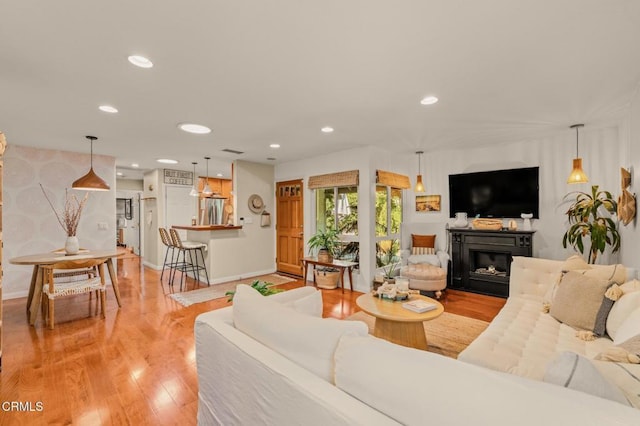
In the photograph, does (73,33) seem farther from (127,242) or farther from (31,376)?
(127,242)

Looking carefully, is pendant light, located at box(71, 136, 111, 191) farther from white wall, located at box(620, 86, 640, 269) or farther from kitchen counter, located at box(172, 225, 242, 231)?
white wall, located at box(620, 86, 640, 269)

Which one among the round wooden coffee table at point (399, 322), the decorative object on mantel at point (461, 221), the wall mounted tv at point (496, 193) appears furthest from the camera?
the decorative object on mantel at point (461, 221)

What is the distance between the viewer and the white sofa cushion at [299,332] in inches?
44.3

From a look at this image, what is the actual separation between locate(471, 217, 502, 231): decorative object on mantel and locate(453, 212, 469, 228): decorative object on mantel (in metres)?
0.12

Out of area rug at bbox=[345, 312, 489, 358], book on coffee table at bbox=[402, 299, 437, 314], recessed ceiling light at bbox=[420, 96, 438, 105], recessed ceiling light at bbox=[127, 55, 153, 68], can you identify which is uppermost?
recessed ceiling light at bbox=[127, 55, 153, 68]

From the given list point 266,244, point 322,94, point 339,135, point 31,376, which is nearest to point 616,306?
point 322,94

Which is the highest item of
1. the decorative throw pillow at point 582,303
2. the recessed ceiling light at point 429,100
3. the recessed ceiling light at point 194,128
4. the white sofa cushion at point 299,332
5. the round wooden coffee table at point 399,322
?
the recessed ceiling light at point 194,128

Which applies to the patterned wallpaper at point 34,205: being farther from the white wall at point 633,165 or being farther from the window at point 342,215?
the white wall at point 633,165

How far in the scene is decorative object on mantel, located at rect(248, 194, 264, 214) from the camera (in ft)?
19.4

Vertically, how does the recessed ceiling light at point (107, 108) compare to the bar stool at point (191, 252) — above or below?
above

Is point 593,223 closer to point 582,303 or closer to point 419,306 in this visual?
point 582,303

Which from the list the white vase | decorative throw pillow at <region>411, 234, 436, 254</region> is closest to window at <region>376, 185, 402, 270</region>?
decorative throw pillow at <region>411, 234, 436, 254</region>

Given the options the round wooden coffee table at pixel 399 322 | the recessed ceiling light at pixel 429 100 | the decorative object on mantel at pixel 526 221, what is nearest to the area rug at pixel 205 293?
the round wooden coffee table at pixel 399 322

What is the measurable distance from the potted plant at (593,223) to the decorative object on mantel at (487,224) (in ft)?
2.63
